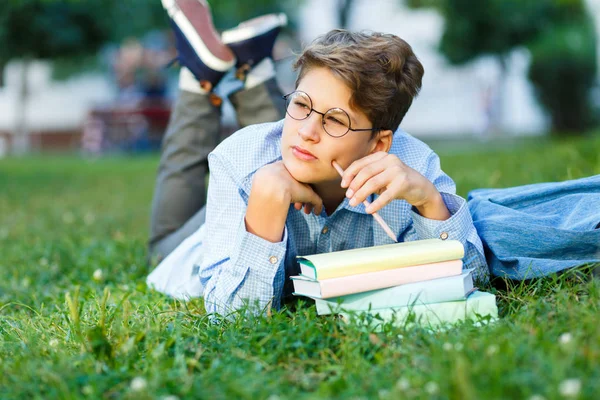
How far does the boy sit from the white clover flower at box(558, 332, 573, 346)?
68cm

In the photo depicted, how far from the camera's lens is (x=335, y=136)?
96.8 inches

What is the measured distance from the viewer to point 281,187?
2.38 m

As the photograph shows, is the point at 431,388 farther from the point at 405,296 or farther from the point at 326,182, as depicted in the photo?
the point at 326,182

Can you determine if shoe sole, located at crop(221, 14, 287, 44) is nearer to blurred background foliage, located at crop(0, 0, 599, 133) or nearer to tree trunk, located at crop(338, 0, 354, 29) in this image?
blurred background foliage, located at crop(0, 0, 599, 133)

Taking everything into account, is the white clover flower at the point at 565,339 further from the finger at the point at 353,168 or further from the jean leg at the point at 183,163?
the jean leg at the point at 183,163

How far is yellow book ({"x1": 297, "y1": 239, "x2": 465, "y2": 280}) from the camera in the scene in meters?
2.21

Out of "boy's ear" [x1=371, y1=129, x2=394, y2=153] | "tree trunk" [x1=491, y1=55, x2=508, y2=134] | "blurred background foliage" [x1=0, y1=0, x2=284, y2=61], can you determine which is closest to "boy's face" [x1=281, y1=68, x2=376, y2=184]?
"boy's ear" [x1=371, y1=129, x2=394, y2=153]

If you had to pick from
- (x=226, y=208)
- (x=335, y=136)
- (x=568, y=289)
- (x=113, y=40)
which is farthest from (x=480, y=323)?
(x=113, y=40)

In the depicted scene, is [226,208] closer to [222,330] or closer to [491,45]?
[222,330]

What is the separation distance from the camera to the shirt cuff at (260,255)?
243cm

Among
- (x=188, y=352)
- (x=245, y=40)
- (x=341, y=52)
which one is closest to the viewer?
(x=188, y=352)

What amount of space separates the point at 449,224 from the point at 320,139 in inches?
21.6

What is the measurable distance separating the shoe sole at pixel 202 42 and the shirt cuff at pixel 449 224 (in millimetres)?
1693

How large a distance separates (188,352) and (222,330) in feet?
0.74
